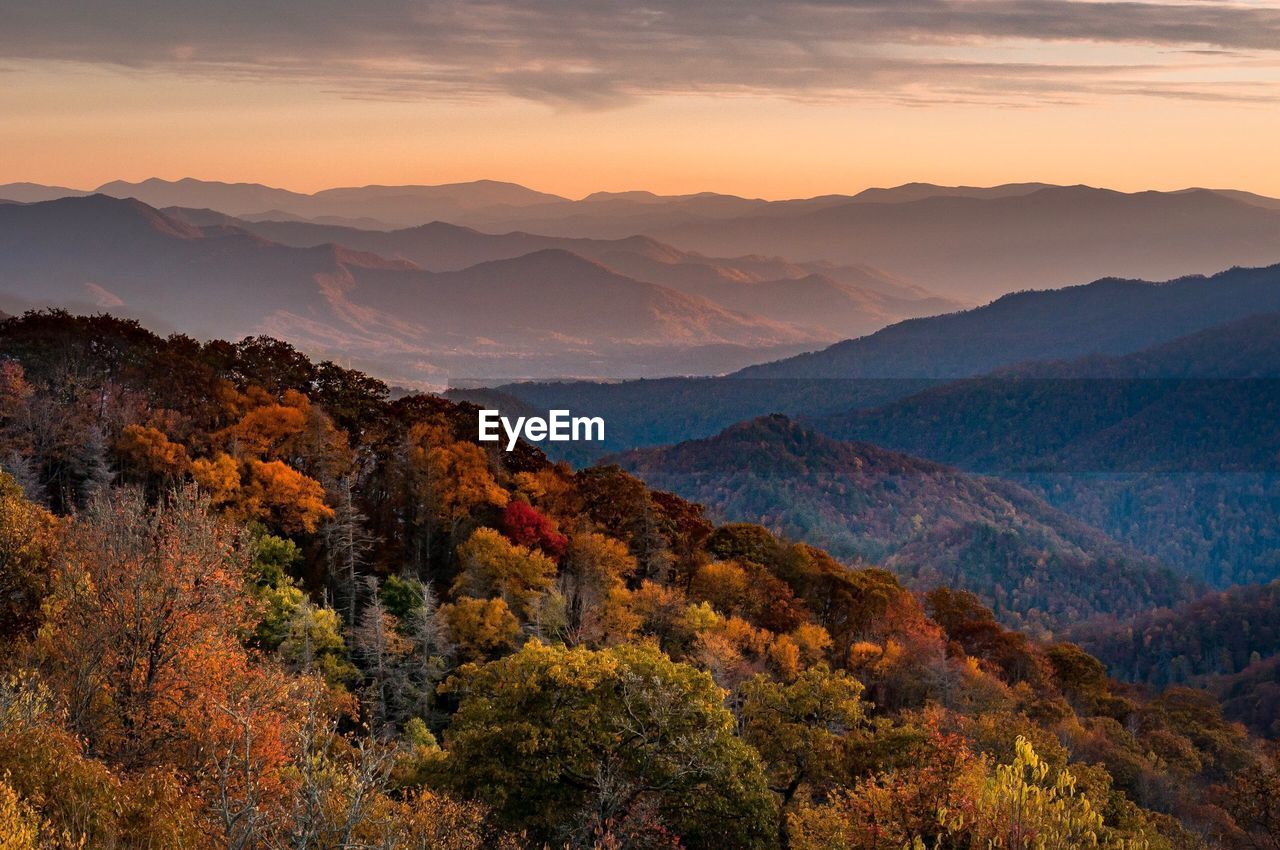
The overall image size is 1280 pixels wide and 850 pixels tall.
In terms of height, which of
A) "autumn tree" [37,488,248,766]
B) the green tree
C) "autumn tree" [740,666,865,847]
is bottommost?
"autumn tree" [740,666,865,847]

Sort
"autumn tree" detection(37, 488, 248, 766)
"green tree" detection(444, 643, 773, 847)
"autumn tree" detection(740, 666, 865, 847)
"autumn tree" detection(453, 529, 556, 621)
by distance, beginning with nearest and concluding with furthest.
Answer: "autumn tree" detection(37, 488, 248, 766)
"green tree" detection(444, 643, 773, 847)
"autumn tree" detection(740, 666, 865, 847)
"autumn tree" detection(453, 529, 556, 621)

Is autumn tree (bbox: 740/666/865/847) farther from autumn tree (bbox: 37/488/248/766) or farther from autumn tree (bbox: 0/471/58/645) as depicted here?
autumn tree (bbox: 0/471/58/645)

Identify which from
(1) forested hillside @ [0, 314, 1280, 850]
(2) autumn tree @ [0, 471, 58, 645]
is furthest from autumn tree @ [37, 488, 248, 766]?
(2) autumn tree @ [0, 471, 58, 645]

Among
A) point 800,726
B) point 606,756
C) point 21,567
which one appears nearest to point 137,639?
point 21,567

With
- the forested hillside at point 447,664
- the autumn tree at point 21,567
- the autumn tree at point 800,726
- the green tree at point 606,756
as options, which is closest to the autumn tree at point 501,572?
the forested hillside at point 447,664

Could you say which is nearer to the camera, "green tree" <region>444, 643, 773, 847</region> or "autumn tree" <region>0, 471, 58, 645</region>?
"green tree" <region>444, 643, 773, 847</region>

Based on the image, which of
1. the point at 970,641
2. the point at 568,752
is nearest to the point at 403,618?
the point at 568,752

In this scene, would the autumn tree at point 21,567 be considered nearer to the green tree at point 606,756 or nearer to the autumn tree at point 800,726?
the green tree at point 606,756

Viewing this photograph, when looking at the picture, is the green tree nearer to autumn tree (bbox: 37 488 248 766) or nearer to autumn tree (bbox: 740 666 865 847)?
autumn tree (bbox: 740 666 865 847)

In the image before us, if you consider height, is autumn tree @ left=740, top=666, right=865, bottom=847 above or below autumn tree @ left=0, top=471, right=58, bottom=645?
below

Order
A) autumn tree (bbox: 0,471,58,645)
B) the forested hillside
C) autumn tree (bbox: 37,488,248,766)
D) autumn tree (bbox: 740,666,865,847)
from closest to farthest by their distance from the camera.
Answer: the forested hillside
autumn tree (bbox: 37,488,248,766)
autumn tree (bbox: 0,471,58,645)
autumn tree (bbox: 740,666,865,847)

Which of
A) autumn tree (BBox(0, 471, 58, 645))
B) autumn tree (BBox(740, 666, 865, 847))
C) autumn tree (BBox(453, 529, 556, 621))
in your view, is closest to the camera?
autumn tree (BBox(0, 471, 58, 645))

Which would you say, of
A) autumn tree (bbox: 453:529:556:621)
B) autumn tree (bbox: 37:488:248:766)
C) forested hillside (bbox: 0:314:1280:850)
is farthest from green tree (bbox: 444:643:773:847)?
autumn tree (bbox: 453:529:556:621)
